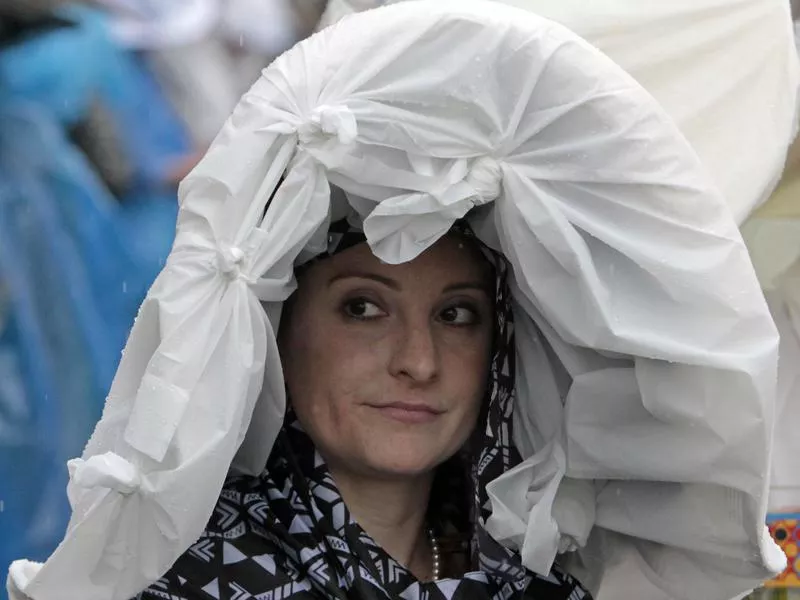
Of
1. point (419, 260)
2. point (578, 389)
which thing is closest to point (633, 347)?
point (578, 389)

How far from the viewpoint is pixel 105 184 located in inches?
49.4

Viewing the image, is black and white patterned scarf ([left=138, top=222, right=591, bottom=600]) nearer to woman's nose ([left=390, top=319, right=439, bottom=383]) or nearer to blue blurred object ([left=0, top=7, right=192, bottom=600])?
woman's nose ([left=390, top=319, right=439, bottom=383])

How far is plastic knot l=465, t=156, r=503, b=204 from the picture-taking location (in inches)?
32.4

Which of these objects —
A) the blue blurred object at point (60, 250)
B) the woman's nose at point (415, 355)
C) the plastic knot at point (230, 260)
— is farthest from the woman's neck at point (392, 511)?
the blue blurred object at point (60, 250)

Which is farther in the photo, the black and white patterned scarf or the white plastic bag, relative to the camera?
the white plastic bag

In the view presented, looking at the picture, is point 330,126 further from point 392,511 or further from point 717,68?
point 717,68

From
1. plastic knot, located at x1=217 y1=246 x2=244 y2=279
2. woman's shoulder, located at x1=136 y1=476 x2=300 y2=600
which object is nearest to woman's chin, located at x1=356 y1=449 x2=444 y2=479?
woman's shoulder, located at x1=136 y1=476 x2=300 y2=600

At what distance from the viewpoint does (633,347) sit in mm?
796

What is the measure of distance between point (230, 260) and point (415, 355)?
0.21 m

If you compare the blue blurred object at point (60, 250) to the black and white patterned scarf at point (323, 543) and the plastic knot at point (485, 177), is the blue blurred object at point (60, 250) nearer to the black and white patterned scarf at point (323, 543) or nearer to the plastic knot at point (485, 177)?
the black and white patterned scarf at point (323, 543)

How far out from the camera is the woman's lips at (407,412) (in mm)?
904

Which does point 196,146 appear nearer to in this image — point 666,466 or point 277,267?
point 277,267

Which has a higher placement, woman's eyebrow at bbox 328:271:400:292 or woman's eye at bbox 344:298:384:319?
woman's eyebrow at bbox 328:271:400:292

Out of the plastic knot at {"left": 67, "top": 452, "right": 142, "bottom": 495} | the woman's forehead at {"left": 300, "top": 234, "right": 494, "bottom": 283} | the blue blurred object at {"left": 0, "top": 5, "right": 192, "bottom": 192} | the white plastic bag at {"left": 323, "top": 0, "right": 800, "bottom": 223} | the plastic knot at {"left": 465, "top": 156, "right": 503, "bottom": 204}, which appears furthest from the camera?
the blue blurred object at {"left": 0, "top": 5, "right": 192, "bottom": 192}
